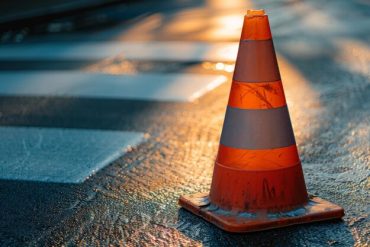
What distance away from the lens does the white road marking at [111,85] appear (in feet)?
26.4

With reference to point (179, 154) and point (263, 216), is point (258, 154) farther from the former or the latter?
point (179, 154)

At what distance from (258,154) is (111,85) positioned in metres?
4.48

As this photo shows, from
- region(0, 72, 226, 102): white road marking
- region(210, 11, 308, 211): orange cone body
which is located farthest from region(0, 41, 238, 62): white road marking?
region(210, 11, 308, 211): orange cone body

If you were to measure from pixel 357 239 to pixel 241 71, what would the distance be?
40.3 inches

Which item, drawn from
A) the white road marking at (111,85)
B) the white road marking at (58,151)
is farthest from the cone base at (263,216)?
the white road marking at (111,85)

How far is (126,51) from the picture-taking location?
11.0 meters

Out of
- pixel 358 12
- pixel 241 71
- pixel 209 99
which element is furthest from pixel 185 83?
pixel 358 12

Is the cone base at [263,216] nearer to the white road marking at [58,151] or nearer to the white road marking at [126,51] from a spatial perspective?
the white road marking at [58,151]

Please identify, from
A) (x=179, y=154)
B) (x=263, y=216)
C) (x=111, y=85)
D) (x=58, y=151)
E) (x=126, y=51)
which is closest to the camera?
(x=263, y=216)

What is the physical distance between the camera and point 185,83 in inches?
333

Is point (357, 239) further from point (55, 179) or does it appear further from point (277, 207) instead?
point (55, 179)

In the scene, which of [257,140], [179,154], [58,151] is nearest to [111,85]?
[58,151]

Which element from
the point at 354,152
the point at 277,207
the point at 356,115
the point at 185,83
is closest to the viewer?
the point at 277,207

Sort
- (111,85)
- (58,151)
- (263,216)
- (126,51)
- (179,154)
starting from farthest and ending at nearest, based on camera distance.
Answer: (126,51)
(111,85)
(58,151)
(179,154)
(263,216)
